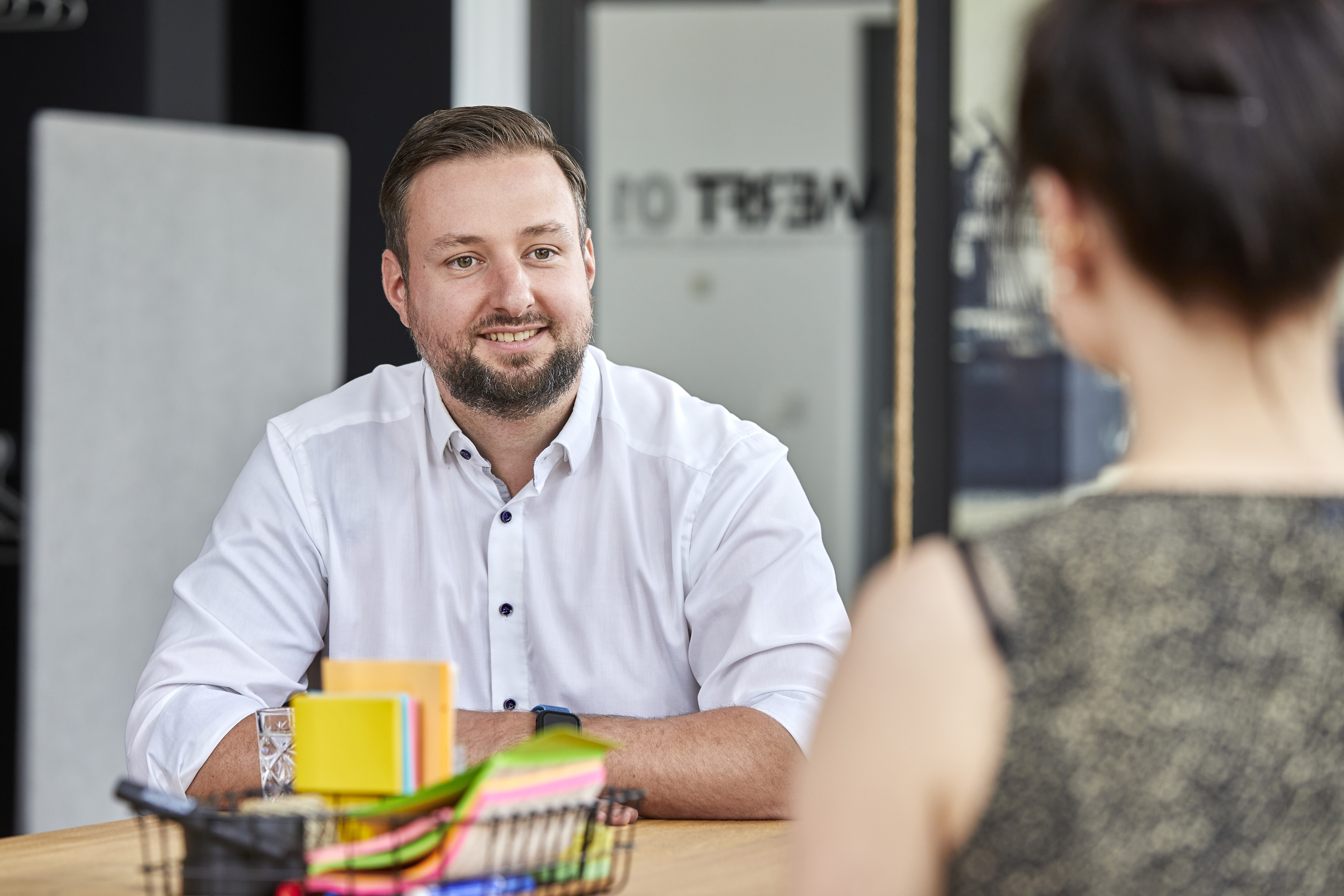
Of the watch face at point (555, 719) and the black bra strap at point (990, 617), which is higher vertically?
the black bra strap at point (990, 617)

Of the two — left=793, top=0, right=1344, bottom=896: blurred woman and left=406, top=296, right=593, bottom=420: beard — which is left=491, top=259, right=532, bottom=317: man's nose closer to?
left=406, top=296, right=593, bottom=420: beard

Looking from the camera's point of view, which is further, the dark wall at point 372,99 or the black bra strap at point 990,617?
the dark wall at point 372,99

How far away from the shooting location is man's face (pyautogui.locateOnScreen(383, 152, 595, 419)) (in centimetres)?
183

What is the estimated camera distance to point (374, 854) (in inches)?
35.4

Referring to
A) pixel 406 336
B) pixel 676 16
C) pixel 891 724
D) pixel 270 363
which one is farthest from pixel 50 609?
pixel 891 724

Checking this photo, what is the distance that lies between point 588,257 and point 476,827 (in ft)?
4.00

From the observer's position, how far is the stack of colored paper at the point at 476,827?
0.88 m

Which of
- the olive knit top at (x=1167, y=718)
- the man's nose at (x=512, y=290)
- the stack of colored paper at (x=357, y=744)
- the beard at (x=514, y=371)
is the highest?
the man's nose at (x=512, y=290)

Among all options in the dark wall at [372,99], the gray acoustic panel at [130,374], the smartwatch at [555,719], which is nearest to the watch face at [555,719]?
the smartwatch at [555,719]

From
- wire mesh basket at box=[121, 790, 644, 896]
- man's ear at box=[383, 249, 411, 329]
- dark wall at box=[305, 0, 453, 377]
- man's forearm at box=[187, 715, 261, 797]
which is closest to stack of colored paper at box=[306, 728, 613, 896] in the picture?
wire mesh basket at box=[121, 790, 644, 896]

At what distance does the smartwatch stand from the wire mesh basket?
0.47 meters

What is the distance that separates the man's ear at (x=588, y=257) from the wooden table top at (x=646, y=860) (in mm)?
877

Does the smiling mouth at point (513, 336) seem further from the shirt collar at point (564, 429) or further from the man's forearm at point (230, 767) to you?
the man's forearm at point (230, 767)

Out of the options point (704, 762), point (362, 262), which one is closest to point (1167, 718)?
point (704, 762)
